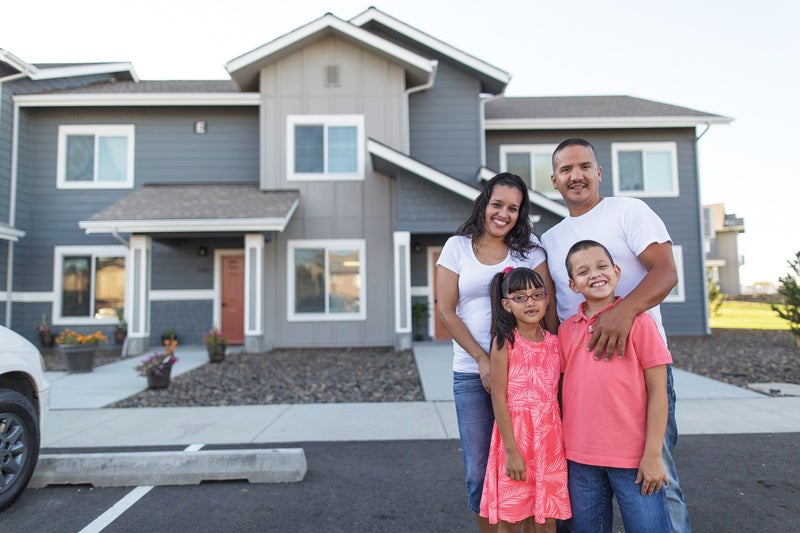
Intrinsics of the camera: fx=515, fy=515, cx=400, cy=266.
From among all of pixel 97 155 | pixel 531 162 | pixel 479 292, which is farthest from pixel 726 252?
pixel 479 292

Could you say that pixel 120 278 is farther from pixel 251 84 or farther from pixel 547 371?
pixel 547 371

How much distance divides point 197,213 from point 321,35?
4.84 metres

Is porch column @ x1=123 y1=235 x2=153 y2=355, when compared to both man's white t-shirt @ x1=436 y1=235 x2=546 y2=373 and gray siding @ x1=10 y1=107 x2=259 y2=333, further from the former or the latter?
man's white t-shirt @ x1=436 y1=235 x2=546 y2=373

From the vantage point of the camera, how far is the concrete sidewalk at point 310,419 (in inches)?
192

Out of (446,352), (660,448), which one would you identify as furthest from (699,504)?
(446,352)

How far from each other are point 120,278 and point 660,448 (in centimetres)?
1282

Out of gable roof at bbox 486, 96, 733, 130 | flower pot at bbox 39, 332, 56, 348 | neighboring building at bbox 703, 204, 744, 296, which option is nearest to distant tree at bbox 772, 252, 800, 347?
gable roof at bbox 486, 96, 733, 130

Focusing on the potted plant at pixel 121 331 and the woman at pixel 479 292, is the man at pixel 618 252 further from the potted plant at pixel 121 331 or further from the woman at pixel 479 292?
the potted plant at pixel 121 331

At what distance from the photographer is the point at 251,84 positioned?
12062mm

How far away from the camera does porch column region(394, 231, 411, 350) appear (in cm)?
1073

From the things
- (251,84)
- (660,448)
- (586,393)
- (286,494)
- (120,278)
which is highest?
(251,84)

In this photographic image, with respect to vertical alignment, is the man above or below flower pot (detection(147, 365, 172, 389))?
above

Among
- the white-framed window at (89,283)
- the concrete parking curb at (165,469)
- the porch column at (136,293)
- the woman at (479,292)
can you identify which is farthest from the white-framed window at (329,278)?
the woman at (479,292)

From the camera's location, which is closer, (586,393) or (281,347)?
(586,393)
